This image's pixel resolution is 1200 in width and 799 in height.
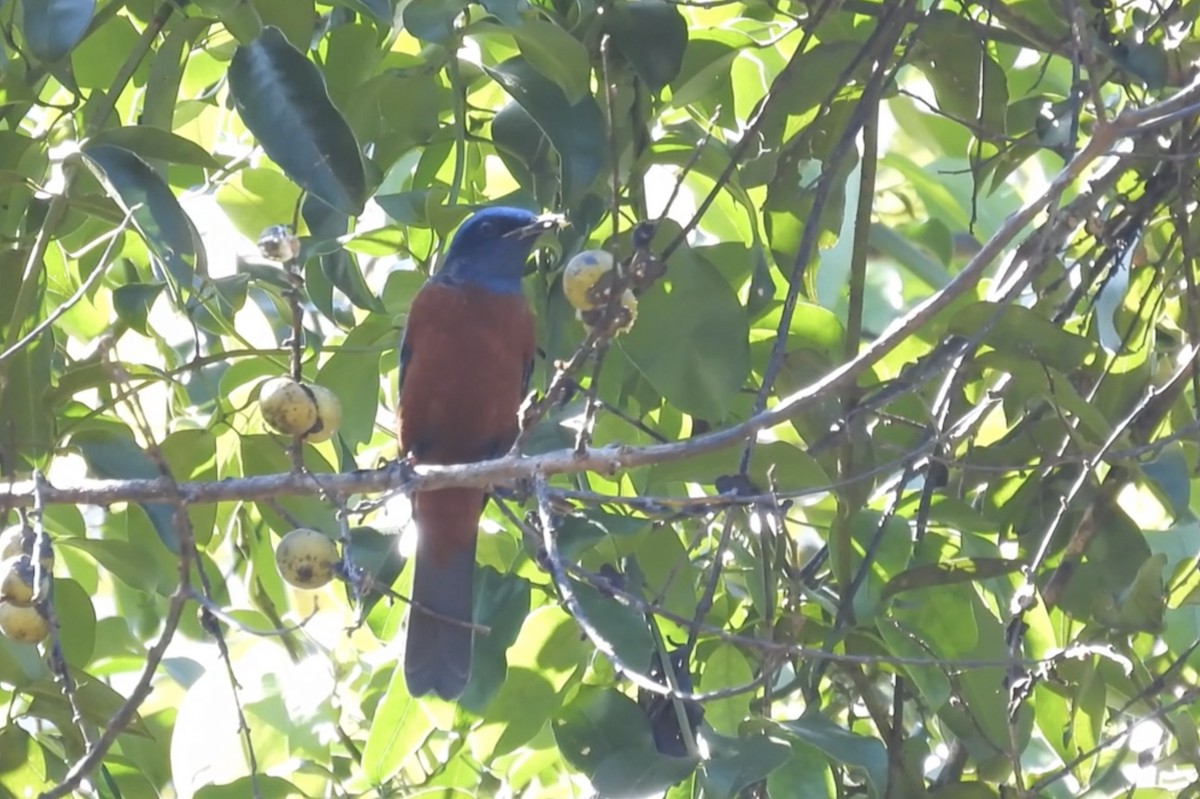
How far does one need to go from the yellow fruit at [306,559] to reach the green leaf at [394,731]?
740mm

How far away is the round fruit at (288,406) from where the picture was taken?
7.88 feet

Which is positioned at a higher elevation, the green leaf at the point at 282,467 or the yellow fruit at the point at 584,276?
the yellow fruit at the point at 584,276

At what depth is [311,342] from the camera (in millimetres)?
3570

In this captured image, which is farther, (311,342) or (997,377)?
(997,377)

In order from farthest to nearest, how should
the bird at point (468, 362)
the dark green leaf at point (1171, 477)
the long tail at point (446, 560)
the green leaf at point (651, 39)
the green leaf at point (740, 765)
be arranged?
the bird at point (468, 362) < the long tail at point (446, 560) < the dark green leaf at point (1171, 477) < the green leaf at point (651, 39) < the green leaf at point (740, 765)

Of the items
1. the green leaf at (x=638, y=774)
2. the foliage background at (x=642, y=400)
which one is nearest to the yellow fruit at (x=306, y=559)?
the foliage background at (x=642, y=400)

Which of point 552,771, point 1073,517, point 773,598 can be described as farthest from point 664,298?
point 552,771

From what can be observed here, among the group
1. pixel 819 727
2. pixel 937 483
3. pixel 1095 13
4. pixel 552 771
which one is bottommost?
pixel 552 771

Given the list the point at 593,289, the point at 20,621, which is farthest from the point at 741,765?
the point at 20,621

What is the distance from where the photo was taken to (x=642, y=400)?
3.44 metres

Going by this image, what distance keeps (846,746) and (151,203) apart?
1.50m

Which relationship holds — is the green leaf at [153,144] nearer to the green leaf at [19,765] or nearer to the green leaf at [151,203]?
the green leaf at [151,203]

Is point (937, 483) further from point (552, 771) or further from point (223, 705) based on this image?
point (223, 705)

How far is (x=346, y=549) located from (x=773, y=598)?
1.07 m
